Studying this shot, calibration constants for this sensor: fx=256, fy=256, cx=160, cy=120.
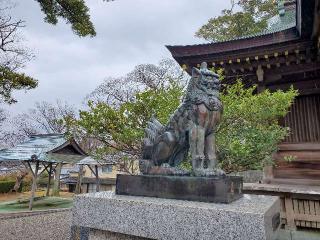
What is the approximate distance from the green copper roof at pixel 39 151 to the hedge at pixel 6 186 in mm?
10254

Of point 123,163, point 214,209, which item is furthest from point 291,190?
point 214,209

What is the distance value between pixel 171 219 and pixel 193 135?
913mm

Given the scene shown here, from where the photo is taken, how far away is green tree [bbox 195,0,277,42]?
16.5 meters

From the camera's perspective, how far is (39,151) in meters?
11.2

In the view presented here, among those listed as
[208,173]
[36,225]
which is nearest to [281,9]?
[208,173]

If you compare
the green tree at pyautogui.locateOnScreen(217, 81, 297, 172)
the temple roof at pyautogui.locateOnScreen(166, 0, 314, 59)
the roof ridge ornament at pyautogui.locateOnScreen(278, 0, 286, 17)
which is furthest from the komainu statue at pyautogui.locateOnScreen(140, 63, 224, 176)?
the roof ridge ornament at pyautogui.locateOnScreen(278, 0, 286, 17)

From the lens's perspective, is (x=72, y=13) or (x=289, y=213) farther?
(x=72, y=13)

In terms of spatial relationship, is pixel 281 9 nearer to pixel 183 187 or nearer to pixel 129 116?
pixel 129 116

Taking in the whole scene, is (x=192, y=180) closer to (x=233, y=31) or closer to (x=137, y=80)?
(x=233, y=31)

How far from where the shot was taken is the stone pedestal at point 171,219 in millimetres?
2123

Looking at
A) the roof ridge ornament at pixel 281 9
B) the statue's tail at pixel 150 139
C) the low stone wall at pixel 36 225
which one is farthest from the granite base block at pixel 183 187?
the roof ridge ornament at pixel 281 9

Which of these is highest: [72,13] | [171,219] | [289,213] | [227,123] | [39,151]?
[72,13]

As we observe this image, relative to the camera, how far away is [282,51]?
6133 mm

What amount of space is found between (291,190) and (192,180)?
4.12 metres
